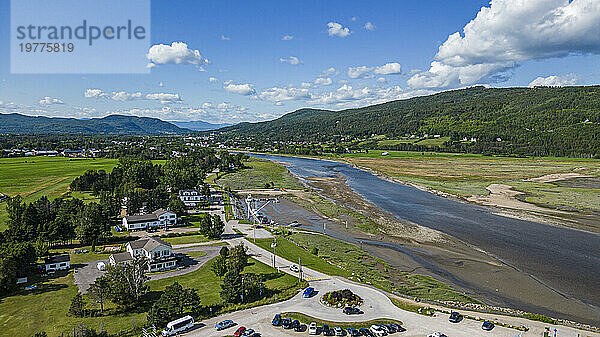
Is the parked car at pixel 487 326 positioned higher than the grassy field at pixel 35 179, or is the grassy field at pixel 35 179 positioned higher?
the grassy field at pixel 35 179

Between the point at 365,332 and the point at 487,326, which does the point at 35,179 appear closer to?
the point at 365,332

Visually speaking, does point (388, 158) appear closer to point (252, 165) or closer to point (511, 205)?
point (252, 165)

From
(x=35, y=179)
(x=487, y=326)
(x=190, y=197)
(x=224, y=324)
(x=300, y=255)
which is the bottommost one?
(x=300, y=255)

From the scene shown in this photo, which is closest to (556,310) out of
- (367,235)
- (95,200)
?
(367,235)

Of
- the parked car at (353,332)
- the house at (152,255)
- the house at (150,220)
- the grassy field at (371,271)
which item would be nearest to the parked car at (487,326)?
the grassy field at (371,271)

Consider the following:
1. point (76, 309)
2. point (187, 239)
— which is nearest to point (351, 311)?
point (76, 309)

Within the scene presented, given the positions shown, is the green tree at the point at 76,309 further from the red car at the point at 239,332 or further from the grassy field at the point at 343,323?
the grassy field at the point at 343,323
